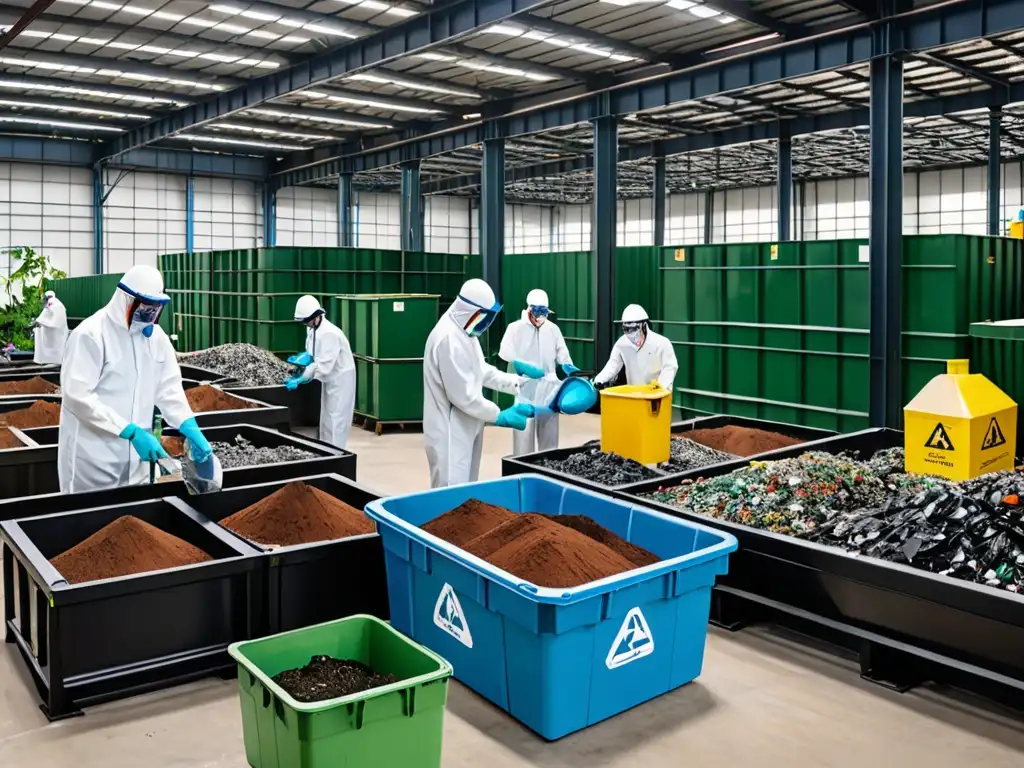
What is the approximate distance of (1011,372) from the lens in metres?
9.51

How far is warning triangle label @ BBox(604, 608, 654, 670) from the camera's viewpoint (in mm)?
Answer: 4035

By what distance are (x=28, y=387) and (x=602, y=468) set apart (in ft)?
25.8

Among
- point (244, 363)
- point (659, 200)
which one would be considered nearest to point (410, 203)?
point (659, 200)

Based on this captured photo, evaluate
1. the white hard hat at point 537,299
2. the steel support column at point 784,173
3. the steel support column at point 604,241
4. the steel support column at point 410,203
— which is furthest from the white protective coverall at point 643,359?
the steel support column at point 410,203

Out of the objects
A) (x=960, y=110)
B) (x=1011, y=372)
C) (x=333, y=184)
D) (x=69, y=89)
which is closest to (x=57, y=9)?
(x=69, y=89)

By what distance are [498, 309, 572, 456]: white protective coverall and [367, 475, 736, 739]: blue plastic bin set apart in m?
5.21

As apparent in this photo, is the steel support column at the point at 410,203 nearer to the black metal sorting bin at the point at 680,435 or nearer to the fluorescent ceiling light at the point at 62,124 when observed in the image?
the fluorescent ceiling light at the point at 62,124

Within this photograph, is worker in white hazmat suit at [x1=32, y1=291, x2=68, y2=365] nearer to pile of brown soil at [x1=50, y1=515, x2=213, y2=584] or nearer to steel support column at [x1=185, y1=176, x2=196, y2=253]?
pile of brown soil at [x1=50, y1=515, x2=213, y2=584]

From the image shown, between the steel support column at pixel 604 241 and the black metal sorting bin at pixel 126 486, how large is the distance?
7691 millimetres

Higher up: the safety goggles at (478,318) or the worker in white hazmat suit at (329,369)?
the safety goggles at (478,318)

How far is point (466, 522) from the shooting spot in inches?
194

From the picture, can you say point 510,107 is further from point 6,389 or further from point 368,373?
point 6,389

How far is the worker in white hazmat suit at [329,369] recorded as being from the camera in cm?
985

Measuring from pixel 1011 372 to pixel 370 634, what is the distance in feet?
26.9
